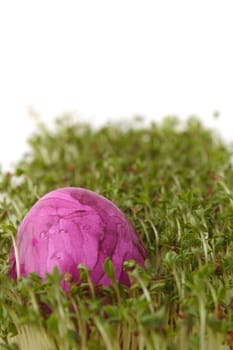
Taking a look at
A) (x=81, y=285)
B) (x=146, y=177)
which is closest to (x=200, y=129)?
(x=146, y=177)

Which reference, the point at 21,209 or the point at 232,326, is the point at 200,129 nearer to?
the point at 21,209

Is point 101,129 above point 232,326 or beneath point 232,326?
above

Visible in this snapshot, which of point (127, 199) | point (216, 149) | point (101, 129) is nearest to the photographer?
point (127, 199)

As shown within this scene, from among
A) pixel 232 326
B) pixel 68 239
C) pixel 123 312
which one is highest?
pixel 68 239

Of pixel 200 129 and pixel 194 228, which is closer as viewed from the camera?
pixel 194 228

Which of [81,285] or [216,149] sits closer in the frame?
[81,285]

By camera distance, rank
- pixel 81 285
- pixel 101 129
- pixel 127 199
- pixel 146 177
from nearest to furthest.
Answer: pixel 81 285 → pixel 127 199 → pixel 146 177 → pixel 101 129

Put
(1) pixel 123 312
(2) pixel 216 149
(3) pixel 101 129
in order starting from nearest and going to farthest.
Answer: (1) pixel 123 312, (2) pixel 216 149, (3) pixel 101 129

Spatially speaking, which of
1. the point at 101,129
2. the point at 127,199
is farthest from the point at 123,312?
the point at 101,129

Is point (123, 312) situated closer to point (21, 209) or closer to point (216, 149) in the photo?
point (21, 209)
